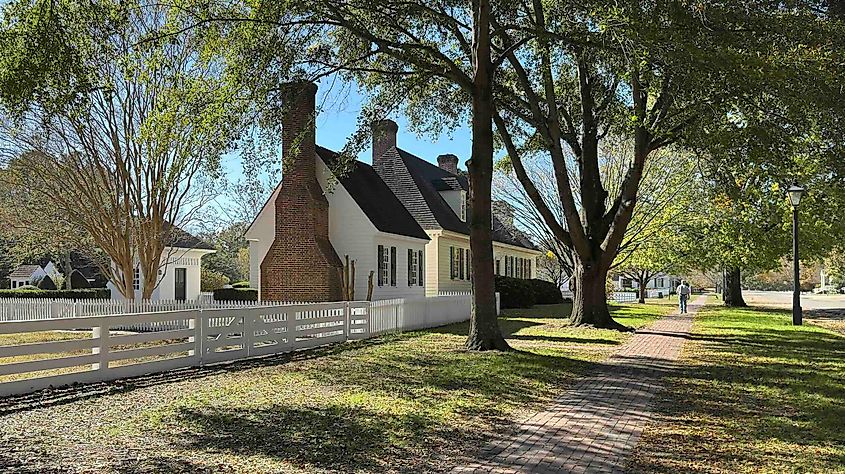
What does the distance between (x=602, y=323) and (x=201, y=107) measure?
45.3 ft

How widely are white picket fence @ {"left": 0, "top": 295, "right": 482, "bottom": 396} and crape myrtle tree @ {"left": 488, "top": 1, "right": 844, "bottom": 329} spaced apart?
5.52 m

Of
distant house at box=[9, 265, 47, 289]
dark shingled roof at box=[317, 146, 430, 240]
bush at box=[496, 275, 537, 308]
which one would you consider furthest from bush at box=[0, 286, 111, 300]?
bush at box=[496, 275, 537, 308]

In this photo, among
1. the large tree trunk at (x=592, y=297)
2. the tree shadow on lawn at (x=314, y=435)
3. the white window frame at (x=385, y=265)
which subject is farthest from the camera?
the white window frame at (x=385, y=265)

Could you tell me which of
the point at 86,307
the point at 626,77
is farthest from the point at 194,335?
the point at 86,307

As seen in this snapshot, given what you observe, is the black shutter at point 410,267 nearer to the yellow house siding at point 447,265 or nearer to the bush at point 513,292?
the yellow house siding at point 447,265

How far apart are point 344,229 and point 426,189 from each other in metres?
8.55

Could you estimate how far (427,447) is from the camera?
706cm

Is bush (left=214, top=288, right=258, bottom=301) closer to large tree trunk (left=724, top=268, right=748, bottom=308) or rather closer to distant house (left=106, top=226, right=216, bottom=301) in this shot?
distant house (left=106, top=226, right=216, bottom=301)

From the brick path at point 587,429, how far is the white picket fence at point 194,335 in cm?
675

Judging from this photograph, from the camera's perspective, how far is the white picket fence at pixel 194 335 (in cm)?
1059

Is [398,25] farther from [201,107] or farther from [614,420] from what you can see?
[614,420]

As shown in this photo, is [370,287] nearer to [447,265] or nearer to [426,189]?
[447,265]

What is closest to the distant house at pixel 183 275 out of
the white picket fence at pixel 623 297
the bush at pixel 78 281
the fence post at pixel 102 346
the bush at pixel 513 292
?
the bush at pixel 78 281

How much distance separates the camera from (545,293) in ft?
134
